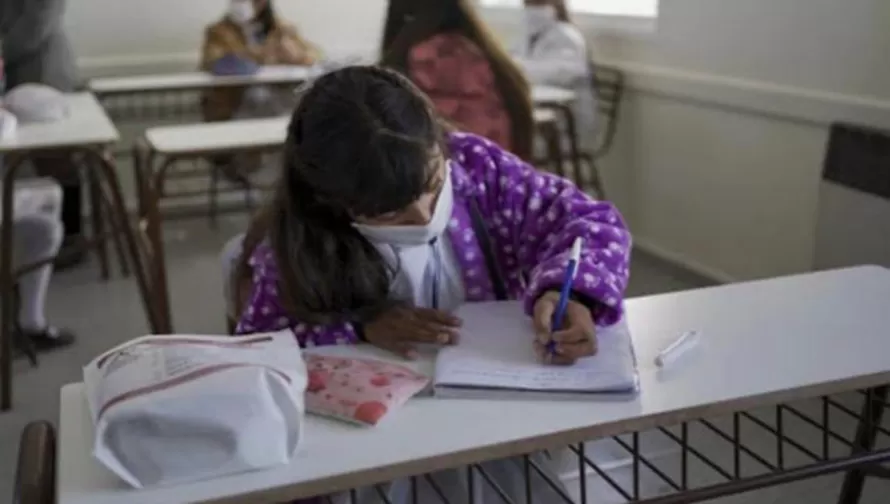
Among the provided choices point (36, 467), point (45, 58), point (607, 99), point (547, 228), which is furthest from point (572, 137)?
point (36, 467)

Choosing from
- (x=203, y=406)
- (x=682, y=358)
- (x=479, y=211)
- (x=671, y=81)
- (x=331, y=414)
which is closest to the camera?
(x=203, y=406)

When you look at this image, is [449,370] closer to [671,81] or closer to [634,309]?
[634,309]

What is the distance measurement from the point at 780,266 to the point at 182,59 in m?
2.96

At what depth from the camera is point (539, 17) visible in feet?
13.1

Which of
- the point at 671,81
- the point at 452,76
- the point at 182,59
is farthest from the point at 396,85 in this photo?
the point at 182,59

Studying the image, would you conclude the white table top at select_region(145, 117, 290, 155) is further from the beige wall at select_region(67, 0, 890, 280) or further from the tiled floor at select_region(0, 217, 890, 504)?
the beige wall at select_region(67, 0, 890, 280)

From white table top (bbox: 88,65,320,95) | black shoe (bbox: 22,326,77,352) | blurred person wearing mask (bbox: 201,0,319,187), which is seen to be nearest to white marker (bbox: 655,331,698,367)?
black shoe (bbox: 22,326,77,352)

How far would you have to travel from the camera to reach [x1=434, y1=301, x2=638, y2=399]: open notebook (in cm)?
Answer: 106

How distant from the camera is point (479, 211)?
4.60ft

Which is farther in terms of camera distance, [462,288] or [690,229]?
[690,229]

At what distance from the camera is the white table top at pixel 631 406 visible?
92cm

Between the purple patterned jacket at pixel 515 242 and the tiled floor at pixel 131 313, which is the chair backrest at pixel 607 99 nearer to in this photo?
the tiled floor at pixel 131 313

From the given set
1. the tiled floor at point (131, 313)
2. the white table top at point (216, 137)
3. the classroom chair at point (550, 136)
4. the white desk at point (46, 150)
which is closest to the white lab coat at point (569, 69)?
the classroom chair at point (550, 136)

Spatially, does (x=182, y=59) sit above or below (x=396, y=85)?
A: below
